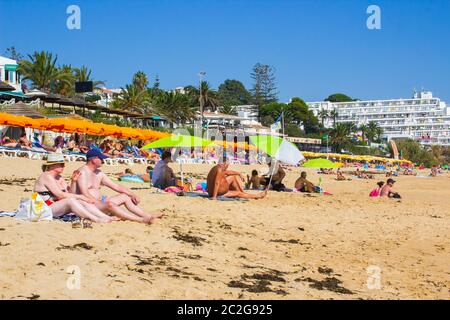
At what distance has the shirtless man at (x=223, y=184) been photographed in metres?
9.68

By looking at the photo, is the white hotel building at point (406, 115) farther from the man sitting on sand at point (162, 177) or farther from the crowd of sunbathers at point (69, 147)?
the man sitting on sand at point (162, 177)

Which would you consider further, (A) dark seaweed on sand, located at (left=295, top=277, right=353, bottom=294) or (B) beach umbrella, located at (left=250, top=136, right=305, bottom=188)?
(B) beach umbrella, located at (left=250, top=136, right=305, bottom=188)

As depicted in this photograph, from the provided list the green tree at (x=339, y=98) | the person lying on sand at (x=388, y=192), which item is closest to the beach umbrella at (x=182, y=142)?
the person lying on sand at (x=388, y=192)

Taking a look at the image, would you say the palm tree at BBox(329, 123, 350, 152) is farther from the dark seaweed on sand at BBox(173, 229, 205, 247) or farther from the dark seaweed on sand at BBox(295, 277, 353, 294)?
the dark seaweed on sand at BBox(295, 277, 353, 294)

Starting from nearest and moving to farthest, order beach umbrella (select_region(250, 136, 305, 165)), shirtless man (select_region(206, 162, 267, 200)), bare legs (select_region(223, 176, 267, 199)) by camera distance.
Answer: shirtless man (select_region(206, 162, 267, 200)) → bare legs (select_region(223, 176, 267, 199)) → beach umbrella (select_region(250, 136, 305, 165))

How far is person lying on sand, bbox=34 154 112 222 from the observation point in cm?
585

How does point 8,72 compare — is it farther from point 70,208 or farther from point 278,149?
point 70,208

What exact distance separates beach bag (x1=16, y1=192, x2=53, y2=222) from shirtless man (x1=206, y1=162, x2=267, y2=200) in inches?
164

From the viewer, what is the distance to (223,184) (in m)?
9.88

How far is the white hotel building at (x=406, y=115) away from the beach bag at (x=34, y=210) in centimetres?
12217

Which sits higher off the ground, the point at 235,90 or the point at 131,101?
the point at 235,90

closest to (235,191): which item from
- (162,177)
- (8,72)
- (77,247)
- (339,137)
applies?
(162,177)

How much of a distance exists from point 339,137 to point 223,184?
256 feet

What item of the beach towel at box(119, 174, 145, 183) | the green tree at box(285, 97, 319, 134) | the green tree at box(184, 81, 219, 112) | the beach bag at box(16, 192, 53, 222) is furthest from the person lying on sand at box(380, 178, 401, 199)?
the green tree at box(285, 97, 319, 134)
